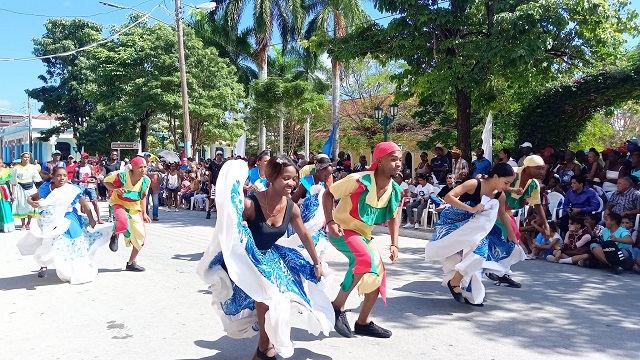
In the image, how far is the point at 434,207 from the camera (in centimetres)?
1312

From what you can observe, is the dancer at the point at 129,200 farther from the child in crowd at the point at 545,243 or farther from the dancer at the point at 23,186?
the dancer at the point at 23,186

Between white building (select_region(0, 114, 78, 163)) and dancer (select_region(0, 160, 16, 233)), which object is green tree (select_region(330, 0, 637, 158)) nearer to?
dancer (select_region(0, 160, 16, 233))

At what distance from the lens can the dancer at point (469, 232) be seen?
18.8 ft

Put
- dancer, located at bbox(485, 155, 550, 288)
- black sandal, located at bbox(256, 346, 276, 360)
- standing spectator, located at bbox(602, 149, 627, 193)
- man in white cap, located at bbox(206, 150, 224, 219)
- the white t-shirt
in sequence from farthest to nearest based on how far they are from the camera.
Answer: man in white cap, located at bbox(206, 150, 224, 219) < the white t-shirt < standing spectator, located at bbox(602, 149, 627, 193) < dancer, located at bbox(485, 155, 550, 288) < black sandal, located at bbox(256, 346, 276, 360)

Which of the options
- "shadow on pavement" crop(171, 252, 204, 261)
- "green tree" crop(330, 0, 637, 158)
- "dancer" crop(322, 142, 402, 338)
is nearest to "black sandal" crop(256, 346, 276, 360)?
"dancer" crop(322, 142, 402, 338)

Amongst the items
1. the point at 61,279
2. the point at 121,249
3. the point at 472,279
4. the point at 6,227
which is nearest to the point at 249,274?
the point at 472,279

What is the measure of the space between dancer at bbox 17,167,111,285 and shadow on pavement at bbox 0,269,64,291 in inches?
5.6

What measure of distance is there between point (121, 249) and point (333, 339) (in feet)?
20.6

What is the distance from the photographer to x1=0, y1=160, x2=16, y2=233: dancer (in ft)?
40.9

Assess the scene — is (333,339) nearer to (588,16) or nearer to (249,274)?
(249,274)

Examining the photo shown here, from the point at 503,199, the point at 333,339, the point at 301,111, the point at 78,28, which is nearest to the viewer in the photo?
the point at 333,339

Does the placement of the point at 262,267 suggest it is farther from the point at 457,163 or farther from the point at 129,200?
the point at 457,163

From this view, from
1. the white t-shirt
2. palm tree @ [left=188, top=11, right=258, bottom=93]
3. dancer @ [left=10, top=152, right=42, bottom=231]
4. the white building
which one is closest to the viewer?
dancer @ [left=10, top=152, right=42, bottom=231]

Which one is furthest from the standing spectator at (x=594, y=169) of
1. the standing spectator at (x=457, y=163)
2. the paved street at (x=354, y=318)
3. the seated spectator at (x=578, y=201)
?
the paved street at (x=354, y=318)
